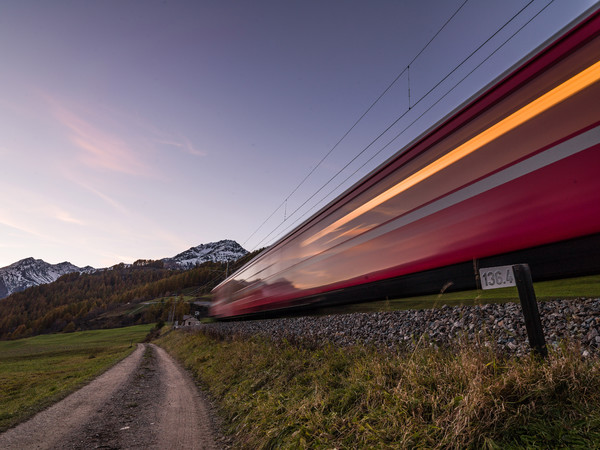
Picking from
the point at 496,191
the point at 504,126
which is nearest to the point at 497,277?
the point at 496,191

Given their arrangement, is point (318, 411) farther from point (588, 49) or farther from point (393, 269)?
point (588, 49)

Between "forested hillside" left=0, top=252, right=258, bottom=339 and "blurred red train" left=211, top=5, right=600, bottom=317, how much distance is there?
74.0m

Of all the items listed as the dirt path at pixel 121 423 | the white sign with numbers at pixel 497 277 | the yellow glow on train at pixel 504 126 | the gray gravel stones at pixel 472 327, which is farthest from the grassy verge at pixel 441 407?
the yellow glow on train at pixel 504 126

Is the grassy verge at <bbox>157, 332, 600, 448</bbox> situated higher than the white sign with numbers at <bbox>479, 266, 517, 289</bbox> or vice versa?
the white sign with numbers at <bbox>479, 266, 517, 289</bbox>

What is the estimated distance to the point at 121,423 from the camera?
6.06 metres

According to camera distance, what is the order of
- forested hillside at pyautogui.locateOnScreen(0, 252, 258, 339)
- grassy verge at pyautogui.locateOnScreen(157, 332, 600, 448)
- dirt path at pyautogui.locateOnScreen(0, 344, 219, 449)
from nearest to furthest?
grassy verge at pyautogui.locateOnScreen(157, 332, 600, 448)
dirt path at pyautogui.locateOnScreen(0, 344, 219, 449)
forested hillside at pyautogui.locateOnScreen(0, 252, 258, 339)

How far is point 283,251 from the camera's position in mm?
9414

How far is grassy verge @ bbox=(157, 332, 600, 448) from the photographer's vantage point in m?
2.56

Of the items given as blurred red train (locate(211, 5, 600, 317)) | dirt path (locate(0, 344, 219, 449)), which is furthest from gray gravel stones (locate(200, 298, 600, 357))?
dirt path (locate(0, 344, 219, 449))

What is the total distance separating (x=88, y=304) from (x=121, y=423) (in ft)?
487

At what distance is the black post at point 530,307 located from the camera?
10.9ft

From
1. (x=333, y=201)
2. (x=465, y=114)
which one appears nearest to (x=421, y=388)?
(x=465, y=114)

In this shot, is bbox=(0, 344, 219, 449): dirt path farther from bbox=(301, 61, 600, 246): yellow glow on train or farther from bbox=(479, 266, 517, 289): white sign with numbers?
bbox=(301, 61, 600, 246): yellow glow on train

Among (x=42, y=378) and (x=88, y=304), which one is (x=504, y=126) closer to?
(x=42, y=378)
